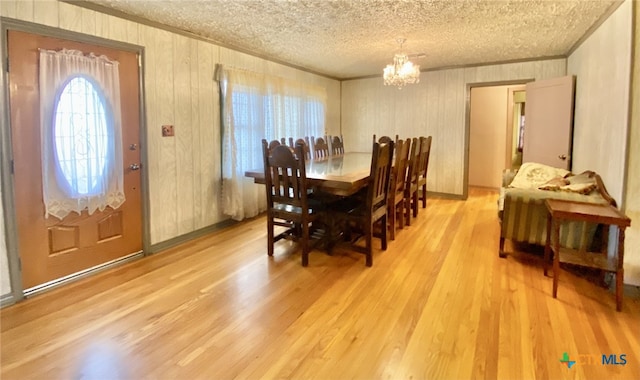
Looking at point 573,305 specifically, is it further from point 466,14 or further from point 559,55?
point 559,55

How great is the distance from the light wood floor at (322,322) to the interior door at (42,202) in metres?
0.20

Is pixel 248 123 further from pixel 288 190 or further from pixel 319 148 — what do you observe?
pixel 288 190

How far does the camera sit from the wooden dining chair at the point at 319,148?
5.10 meters

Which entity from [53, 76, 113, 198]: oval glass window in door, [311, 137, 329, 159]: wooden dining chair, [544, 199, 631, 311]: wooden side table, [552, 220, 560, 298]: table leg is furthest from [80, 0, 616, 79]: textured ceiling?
[552, 220, 560, 298]: table leg

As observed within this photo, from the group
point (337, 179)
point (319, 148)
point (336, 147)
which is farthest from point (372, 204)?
point (336, 147)

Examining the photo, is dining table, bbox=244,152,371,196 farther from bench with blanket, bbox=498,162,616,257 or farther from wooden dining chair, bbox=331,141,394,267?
bench with blanket, bbox=498,162,616,257

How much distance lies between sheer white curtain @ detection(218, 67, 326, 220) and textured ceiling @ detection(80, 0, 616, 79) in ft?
1.43

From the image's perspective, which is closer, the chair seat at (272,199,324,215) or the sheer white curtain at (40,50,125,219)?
the sheer white curtain at (40,50,125,219)

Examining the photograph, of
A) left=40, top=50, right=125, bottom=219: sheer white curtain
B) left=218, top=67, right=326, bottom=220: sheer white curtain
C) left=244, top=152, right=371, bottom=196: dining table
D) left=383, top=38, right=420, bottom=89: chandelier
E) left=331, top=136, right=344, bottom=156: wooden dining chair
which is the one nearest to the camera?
left=40, top=50, right=125, bottom=219: sheer white curtain

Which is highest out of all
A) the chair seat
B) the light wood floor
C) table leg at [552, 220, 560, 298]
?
the chair seat

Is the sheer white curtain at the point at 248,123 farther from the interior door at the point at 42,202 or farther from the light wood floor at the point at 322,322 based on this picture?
the light wood floor at the point at 322,322

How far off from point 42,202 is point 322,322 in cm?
228

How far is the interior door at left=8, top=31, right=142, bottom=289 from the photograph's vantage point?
8.21ft

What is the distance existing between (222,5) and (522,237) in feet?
11.0
